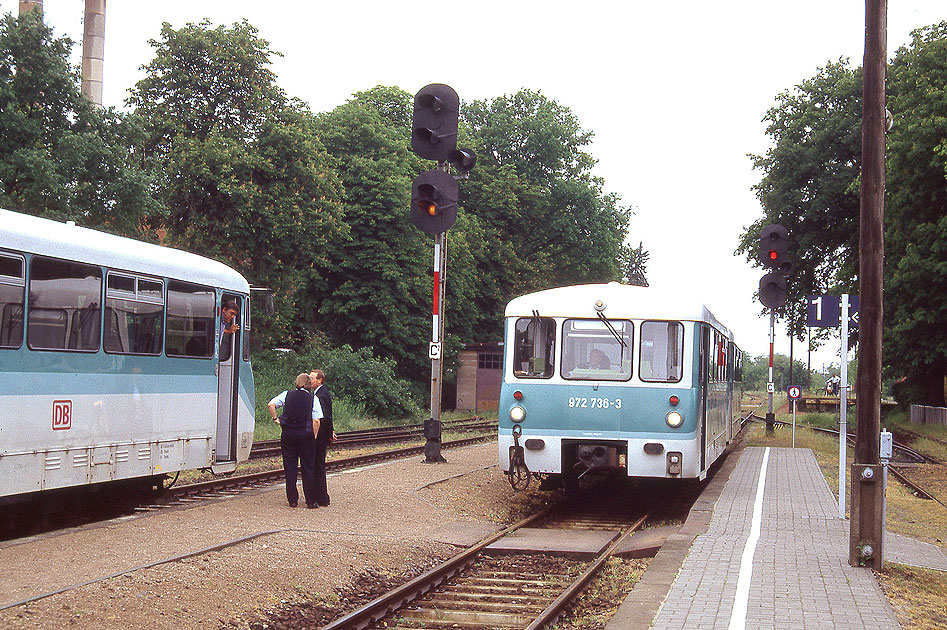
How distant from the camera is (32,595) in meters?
7.62

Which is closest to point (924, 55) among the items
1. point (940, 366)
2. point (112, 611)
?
point (940, 366)

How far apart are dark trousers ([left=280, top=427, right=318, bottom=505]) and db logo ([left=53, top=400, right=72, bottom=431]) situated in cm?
302

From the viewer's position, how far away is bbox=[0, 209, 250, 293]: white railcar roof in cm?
1071

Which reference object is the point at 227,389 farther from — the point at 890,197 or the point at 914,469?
the point at 890,197

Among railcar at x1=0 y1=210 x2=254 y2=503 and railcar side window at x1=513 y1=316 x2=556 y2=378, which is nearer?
railcar at x1=0 y1=210 x2=254 y2=503

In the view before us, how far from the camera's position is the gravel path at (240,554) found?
7.56 metres

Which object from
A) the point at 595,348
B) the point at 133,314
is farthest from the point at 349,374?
the point at 133,314

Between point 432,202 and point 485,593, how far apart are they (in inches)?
420

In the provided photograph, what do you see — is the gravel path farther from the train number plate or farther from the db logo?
the train number plate

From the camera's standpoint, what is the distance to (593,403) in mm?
14234

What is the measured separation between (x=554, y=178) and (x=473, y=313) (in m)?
8.85

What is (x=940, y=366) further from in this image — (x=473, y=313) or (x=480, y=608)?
(x=480, y=608)

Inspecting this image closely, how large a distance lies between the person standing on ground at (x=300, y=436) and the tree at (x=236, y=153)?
22963 millimetres

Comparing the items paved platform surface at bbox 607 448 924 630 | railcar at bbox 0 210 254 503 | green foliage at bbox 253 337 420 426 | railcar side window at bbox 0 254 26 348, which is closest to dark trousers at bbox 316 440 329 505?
railcar at bbox 0 210 254 503
